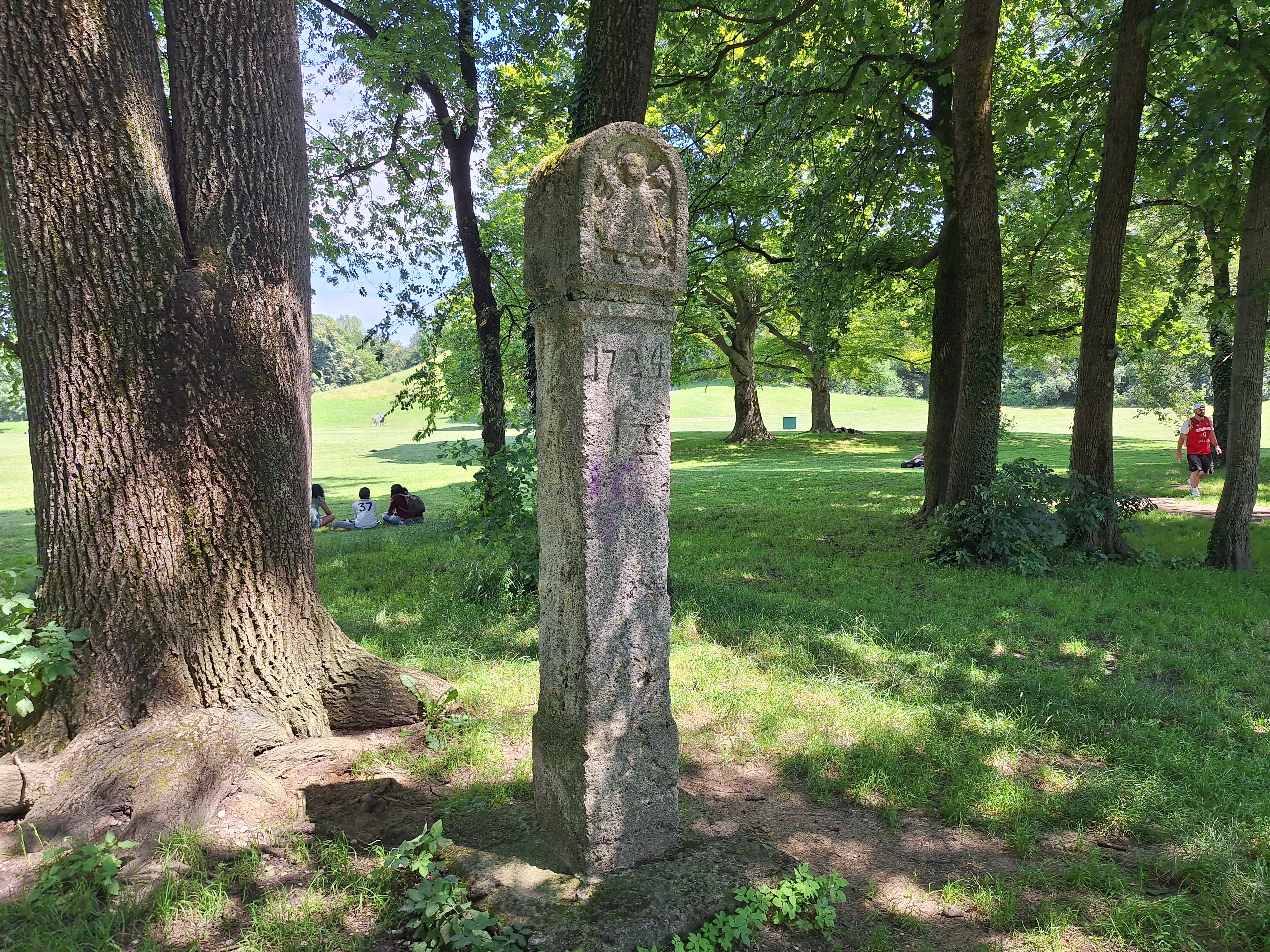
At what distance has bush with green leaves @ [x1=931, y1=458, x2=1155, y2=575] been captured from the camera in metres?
8.60

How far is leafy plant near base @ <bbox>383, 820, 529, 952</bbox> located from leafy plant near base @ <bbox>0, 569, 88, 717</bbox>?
190cm

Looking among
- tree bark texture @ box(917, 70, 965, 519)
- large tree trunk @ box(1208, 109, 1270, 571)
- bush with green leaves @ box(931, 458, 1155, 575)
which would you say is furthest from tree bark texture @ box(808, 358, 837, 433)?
large tree trunk @ box(1208, 109, 1270, 571)

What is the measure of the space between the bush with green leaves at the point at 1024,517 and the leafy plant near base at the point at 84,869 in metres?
8.29

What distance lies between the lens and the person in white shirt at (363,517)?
13023 mm

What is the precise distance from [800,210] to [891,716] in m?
9.13

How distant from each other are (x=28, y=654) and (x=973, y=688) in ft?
18.3

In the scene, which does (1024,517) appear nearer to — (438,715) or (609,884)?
(438,715)

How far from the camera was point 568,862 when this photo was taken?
9.89ft

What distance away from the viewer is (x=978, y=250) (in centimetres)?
887

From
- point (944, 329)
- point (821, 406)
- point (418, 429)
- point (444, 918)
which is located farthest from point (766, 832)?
point (821, 406)

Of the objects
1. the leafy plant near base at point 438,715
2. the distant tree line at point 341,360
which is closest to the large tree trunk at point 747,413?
the leafy plant near base at point 438,715

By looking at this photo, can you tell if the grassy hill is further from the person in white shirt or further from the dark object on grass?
the dark object on grass

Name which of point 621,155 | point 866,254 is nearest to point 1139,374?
point 866,254

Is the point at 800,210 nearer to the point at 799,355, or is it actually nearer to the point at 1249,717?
the point at 1249,717
